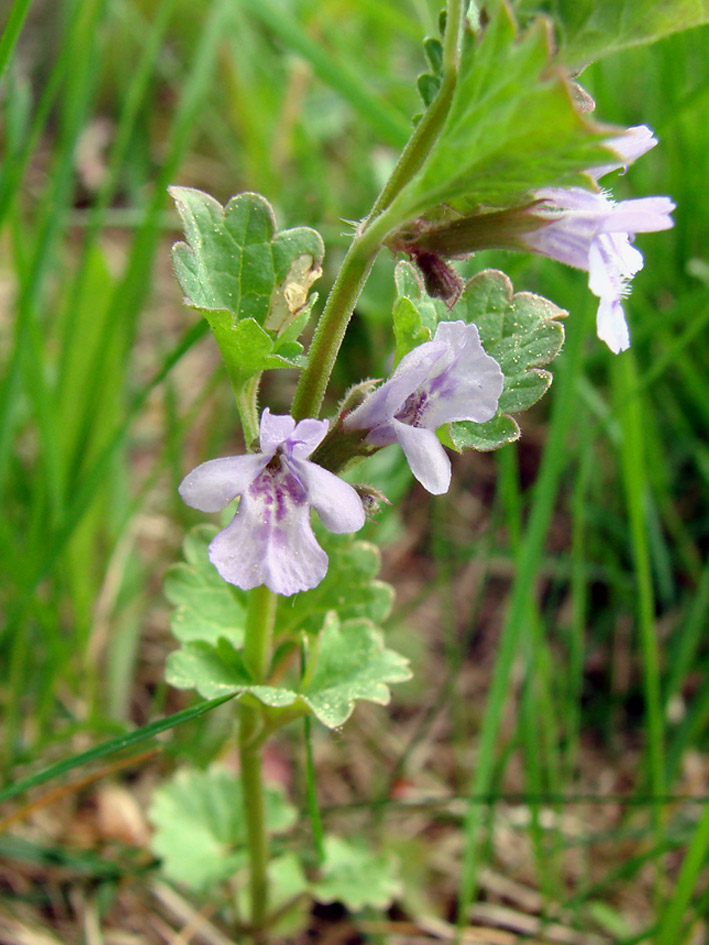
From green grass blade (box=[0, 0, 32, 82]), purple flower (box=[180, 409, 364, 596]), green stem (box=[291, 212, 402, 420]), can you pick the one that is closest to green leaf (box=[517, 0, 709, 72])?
green stem (box=[291, 212, 402, 420])

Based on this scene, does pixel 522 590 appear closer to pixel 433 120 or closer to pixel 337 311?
pixel 337 311

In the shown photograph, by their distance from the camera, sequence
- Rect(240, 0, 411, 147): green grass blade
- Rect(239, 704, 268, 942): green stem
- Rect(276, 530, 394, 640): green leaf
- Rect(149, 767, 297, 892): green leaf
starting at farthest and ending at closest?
Rect(240, 0, 411, 147): green grass blade, Rect(149, 767, 297, 892): green leaf, Rect(276, 530, 394, 640): green leaf, Rect(239, 704, 268, 942): green stem

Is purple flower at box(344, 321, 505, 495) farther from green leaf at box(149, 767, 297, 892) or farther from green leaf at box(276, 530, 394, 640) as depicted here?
green leaf at box(149, 767, 297, 892)

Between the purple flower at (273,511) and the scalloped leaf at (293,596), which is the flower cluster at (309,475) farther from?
the scalloped leaf at (293,596)

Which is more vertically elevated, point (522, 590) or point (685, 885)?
point (522, 590)

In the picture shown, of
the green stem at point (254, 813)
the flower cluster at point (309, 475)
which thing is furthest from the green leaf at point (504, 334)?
the green stem at point (254, 813)

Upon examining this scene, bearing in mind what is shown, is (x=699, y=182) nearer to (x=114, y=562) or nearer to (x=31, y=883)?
(x=114, y=562)

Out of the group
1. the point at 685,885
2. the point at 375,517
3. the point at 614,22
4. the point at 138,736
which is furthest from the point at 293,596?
the point at 614,22
